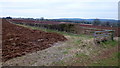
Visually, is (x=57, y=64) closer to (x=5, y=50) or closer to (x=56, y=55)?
(x=56, y=55)

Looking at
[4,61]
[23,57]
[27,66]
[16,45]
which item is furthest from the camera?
[16,45]

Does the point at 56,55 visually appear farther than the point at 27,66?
Yes

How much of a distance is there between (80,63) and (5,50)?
3.60 meters

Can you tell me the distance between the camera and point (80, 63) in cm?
561

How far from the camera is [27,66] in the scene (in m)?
5.05

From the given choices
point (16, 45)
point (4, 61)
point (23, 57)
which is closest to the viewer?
point (4, 61)

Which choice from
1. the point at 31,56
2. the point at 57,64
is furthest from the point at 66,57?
the point at 31,56

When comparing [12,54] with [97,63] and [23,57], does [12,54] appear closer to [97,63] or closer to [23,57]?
[23,57]

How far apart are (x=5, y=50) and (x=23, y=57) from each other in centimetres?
134

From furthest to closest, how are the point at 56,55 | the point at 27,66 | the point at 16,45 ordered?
the point at 16,45
the point at 56,55
the point at 27,66

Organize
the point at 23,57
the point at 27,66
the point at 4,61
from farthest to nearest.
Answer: the point at 23,57, the point at 4,61, the point at 27,66

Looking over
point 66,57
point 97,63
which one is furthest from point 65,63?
point 97,63

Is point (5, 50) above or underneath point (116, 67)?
above

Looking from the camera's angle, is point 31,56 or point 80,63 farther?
point 31,56
